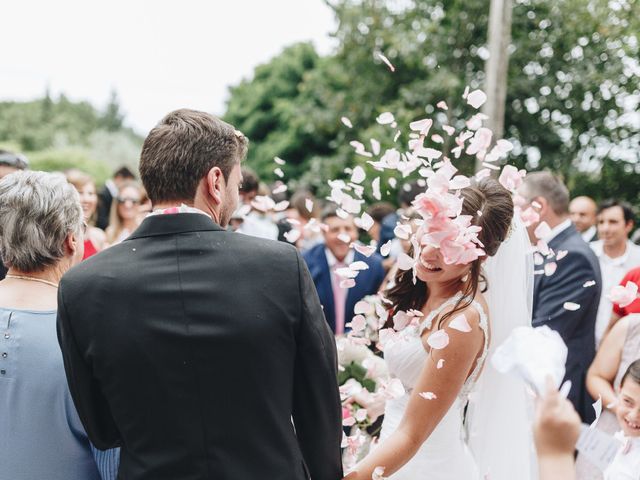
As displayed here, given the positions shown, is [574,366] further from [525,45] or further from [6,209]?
[525,45]

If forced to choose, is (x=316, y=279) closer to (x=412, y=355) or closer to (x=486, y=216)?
(x=412, y=355)

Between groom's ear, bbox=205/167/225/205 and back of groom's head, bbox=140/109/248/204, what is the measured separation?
0.04 ft

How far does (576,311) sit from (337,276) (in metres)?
2.35

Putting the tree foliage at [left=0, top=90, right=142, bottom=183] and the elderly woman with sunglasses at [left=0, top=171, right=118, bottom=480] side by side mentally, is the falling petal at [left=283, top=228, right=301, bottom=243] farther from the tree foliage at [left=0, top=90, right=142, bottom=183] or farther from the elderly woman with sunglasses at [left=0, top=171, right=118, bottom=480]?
the tree foliage at [left=0, top=90, right=142, bottom=183]

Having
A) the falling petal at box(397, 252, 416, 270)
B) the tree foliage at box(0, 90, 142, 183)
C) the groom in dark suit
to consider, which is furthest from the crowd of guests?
the tree foliage at box(0, 90, 142, 183)

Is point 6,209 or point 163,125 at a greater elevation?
point 163,125

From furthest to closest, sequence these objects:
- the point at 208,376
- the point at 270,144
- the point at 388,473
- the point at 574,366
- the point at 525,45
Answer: the point at 270,144 → the point at 525,45 → the point at 574,366 → the point at 388,473 → the point at 208,376

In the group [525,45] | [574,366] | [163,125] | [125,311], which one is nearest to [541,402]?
[125,311]

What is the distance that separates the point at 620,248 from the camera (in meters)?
6.82

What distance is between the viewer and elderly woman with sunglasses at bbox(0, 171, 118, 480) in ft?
8.33

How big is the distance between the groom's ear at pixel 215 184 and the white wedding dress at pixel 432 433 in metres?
1.15

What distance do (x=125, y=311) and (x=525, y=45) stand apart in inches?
520

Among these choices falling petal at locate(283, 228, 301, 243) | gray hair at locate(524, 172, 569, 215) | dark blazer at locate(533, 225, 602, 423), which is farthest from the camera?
gray hair at locate(524, 172, 569, 215)

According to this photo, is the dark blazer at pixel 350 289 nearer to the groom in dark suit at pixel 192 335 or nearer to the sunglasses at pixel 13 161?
the sunglasses at pixel 13 161
